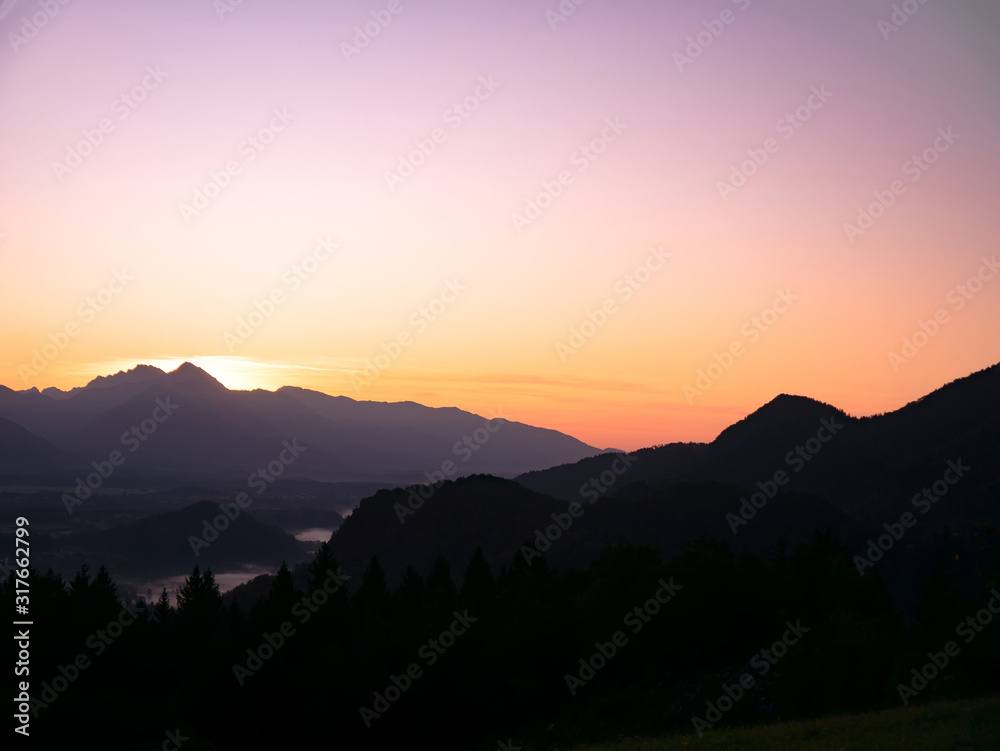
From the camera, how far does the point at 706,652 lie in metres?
55.4

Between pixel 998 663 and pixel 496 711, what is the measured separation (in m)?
32.2

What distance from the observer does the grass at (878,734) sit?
22953 millimetres

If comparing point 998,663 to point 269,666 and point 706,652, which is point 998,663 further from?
point 269,666

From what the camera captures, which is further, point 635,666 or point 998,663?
point 635,666

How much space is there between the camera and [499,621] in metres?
65.1

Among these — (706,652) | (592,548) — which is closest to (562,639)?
(706,652)

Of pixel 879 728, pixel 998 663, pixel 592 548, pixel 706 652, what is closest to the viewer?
pixel 879 728

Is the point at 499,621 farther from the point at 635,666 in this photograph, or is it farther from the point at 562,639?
the point at 635,666

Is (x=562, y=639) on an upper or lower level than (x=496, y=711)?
upper

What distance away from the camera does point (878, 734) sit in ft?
81.5

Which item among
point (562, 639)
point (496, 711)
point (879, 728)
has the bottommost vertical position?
point (496, 711)

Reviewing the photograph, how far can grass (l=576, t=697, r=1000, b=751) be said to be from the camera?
75.3 ft

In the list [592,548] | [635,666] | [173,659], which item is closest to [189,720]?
[173,659]

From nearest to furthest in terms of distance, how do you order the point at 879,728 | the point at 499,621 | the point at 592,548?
the point at 879,728
the point at 499,621
the point at 592,548
